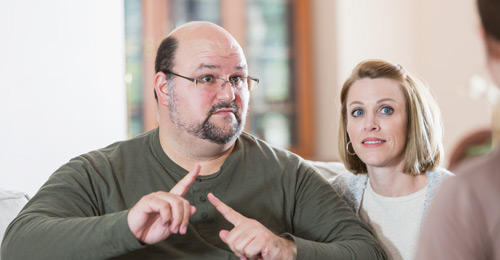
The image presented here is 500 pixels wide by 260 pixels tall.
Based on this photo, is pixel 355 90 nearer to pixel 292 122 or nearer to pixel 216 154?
pixel 216 154

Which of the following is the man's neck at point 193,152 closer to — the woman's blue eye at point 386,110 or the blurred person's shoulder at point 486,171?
the woman's blue eye at point 386,110

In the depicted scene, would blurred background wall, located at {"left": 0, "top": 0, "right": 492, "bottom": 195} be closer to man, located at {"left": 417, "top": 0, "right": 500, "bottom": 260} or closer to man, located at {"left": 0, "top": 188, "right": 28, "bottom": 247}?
man, located at {"left": 0, "top": 188, "right": 28, "bottom": 247}

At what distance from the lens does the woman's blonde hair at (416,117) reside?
1778mm

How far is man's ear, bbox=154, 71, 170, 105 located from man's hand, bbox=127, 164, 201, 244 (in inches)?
20.1

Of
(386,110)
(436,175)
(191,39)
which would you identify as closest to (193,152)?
(191,39)

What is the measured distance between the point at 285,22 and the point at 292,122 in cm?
78

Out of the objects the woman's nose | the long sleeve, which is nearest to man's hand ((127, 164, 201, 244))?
the long sleeve

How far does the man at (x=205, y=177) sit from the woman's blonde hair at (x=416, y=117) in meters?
0.24

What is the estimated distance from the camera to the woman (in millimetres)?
1764

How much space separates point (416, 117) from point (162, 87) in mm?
705

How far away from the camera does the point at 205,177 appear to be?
175 cm

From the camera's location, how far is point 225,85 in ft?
5.80

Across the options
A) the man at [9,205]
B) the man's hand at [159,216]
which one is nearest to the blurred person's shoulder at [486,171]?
the man's hand at [159,216]

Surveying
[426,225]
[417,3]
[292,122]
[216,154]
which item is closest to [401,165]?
[216,154]
